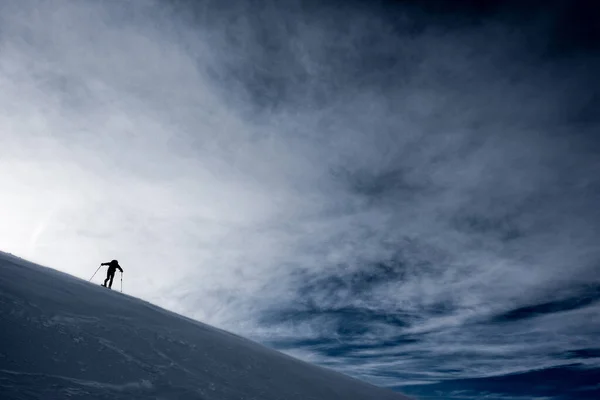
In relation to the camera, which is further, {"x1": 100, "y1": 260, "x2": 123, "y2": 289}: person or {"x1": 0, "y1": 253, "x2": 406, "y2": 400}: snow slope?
{"x1": 100, "y1": 260, "x2": 123, "y2": 289}: person

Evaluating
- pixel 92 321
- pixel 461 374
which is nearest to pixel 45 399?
pixel 92 321

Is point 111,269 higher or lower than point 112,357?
higher

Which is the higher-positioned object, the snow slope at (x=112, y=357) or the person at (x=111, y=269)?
the person at (x=111, y=269)

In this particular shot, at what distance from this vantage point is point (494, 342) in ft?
103

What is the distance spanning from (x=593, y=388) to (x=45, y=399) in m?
52.6

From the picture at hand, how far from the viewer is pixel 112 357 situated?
3430mm

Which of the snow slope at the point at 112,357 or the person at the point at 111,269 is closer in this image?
the snow slope at the point at 112,357

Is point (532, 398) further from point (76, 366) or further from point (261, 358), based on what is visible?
point (76, 366)

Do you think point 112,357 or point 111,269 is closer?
point 112,357

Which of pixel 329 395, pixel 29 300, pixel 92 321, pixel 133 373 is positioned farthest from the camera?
pixel 329 395

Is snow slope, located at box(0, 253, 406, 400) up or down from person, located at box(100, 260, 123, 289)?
down

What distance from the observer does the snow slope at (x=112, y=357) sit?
8.80 ft

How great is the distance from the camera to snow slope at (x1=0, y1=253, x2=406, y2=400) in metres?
2.68

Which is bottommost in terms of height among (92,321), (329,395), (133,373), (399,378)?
(399,378)
